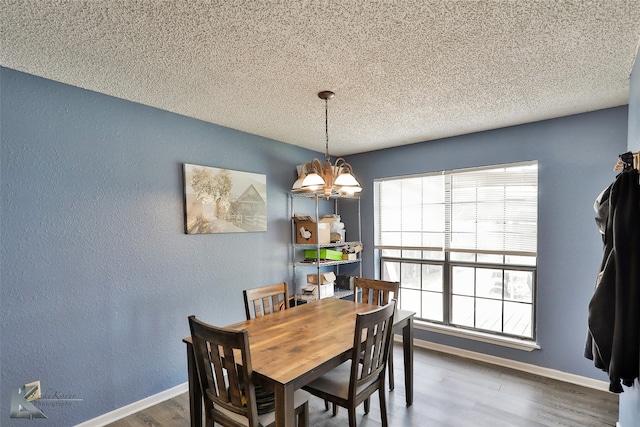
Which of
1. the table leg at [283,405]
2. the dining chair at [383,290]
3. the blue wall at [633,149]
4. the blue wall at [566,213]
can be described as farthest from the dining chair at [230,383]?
the blue wall at [566,213]

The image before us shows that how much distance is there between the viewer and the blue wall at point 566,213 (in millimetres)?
2631

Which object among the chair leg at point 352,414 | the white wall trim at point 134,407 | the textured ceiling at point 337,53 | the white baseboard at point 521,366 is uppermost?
the textured ceiling at point 337,53

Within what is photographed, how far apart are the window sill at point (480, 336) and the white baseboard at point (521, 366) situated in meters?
0.15

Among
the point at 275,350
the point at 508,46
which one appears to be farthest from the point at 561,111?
the point at 275,350

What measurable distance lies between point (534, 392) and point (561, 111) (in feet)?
7.99

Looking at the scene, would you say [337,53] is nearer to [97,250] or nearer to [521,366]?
[97,250]

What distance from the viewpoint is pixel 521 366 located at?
2982mm

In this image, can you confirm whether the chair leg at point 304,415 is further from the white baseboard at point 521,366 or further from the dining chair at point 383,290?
the white baseboard at point 521,366

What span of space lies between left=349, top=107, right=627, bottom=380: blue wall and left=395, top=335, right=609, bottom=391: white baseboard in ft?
0.15

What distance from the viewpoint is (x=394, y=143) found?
3.73 metres

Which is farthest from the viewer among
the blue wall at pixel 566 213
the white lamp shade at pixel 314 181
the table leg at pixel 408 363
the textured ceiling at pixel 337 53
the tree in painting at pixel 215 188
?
the tree in painting at pixel 215 188

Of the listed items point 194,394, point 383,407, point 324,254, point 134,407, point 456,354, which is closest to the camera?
point 194,394

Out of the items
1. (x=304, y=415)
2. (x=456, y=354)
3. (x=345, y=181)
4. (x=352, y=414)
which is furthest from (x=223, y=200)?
(x=456, y=354)

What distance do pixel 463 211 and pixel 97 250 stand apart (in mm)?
3433
